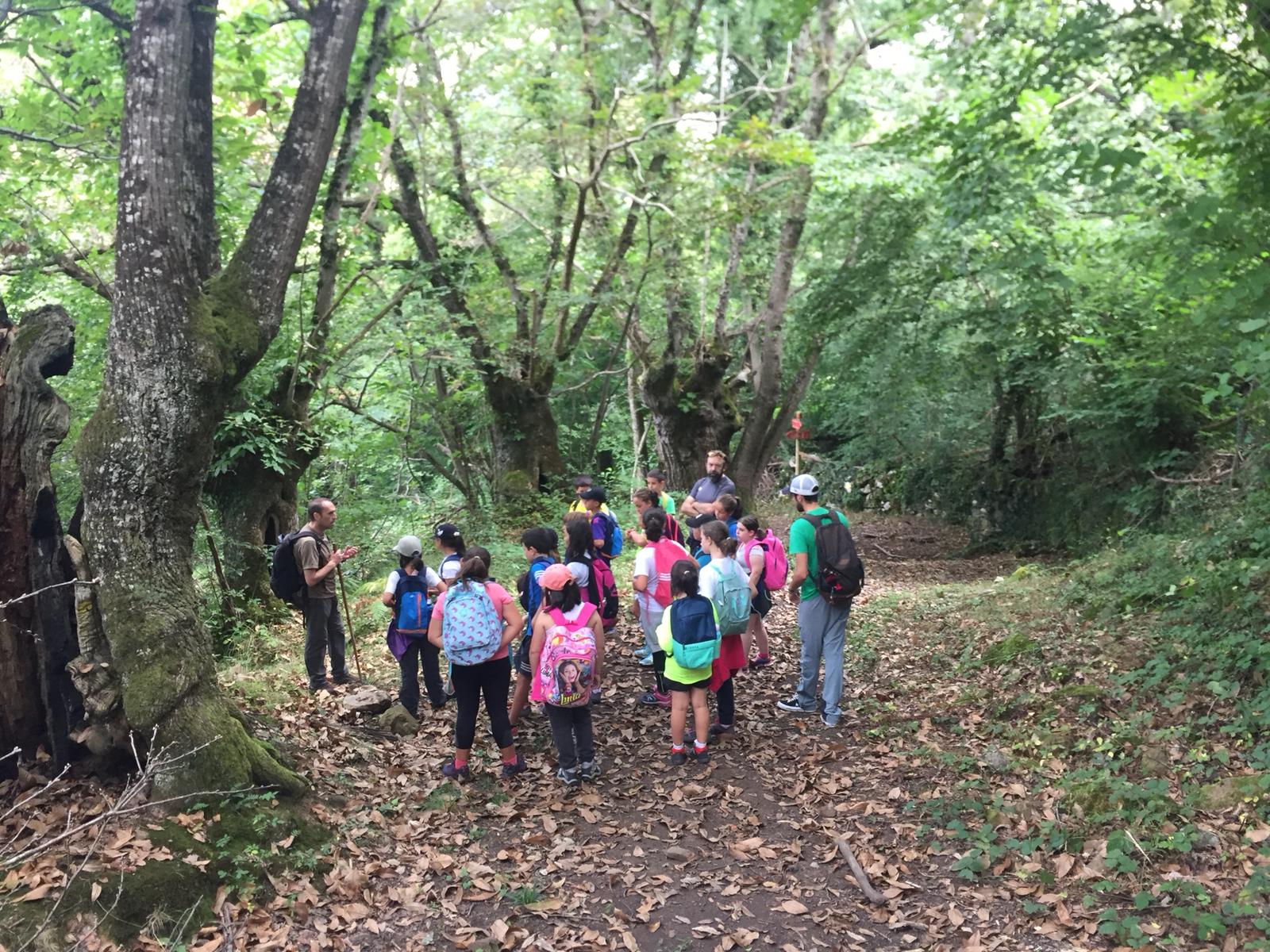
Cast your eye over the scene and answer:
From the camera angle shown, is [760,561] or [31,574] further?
[760,561]

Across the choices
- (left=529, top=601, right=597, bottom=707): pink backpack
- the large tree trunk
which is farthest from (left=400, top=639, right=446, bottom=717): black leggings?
the large tree trunk

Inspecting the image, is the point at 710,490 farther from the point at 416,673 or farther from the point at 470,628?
the point at 470,628

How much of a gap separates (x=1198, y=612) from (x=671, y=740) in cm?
453

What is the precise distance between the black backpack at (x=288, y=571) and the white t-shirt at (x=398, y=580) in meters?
0.91

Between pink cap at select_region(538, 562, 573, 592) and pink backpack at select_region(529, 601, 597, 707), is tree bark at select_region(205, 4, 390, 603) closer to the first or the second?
pink cap at select_region(538, 562, 573, 592)

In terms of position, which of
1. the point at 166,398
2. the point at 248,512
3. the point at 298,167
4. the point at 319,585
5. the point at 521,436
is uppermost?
the point at 298,167

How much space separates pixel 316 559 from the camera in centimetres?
741

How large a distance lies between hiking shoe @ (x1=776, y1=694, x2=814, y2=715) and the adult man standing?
3.97 meters

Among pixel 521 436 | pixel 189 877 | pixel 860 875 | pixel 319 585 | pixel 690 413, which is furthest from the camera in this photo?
pixel 521 436

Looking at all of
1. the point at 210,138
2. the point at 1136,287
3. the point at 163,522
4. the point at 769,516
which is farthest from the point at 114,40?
the point at 769,516

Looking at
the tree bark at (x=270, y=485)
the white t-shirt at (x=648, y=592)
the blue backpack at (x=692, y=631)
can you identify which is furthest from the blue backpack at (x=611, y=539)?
the tree bark at (x=270, y=485)

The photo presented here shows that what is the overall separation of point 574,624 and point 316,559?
2.76 meters

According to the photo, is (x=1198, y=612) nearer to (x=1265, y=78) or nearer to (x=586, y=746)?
(x=1265, y=78)

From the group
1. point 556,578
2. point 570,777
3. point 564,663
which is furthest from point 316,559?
point 570,777
